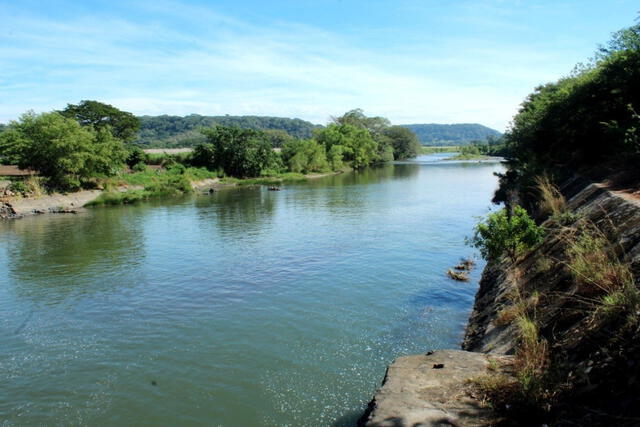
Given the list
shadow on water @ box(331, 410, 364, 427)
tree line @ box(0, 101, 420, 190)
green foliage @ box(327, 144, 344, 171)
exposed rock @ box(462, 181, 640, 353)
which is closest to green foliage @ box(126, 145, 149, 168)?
tree line @ box(0, 101, 420, 190)

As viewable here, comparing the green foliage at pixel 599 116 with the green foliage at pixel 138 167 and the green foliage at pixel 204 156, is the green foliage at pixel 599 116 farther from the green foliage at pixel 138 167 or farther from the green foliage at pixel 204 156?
the green foliage at pixel 204 156

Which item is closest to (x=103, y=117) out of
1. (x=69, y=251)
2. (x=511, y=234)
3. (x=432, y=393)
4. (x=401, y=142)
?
(x=69, y=251)

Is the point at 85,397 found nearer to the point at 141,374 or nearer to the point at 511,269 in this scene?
the point at 141,374

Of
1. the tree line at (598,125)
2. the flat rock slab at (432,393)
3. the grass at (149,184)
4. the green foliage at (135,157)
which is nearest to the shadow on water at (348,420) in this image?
the flat rock slab at (432,393)

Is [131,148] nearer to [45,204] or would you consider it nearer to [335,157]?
[45,204]

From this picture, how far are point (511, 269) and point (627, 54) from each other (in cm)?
1271

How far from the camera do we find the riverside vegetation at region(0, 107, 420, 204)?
164 feet

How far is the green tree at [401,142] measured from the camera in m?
153

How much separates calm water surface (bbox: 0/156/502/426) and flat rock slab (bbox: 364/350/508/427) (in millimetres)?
2215

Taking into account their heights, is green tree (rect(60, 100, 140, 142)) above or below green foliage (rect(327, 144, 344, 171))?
above

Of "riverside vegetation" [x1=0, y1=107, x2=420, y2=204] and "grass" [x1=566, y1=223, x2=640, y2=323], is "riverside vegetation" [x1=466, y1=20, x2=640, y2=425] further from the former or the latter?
"riverside vegetation" [x1=0, y1=107, x2=420, y2=204]

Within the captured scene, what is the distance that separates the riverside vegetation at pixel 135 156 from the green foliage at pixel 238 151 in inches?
7.1

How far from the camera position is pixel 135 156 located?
232 feet

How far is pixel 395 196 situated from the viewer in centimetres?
4994
